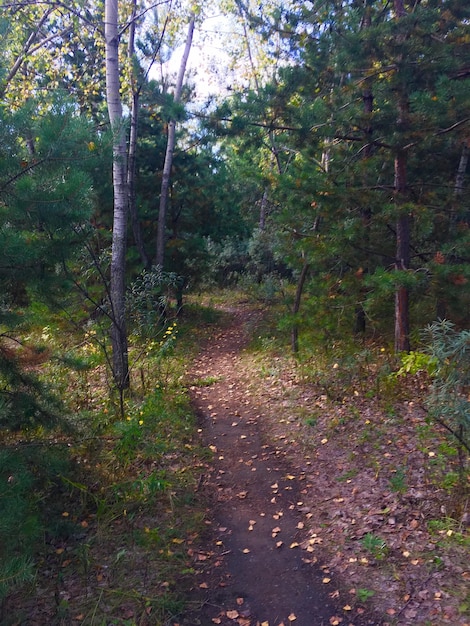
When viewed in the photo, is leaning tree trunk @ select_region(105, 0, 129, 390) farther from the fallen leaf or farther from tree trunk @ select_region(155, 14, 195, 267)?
tree trunk @ select_region(155, 14, 195, 267)

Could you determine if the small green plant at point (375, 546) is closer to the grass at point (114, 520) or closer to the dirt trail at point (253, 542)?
the dirt trail at point (253, 542)

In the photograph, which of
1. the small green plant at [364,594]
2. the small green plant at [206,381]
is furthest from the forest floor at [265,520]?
the small green plant at [206,381]

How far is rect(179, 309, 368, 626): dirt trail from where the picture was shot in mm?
A: 4273

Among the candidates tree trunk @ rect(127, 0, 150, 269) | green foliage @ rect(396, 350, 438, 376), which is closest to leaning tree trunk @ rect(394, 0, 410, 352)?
green foliage @ rect(396, 350, 438, 376)

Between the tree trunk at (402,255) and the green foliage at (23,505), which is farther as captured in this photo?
the tree trunk at (402,255)

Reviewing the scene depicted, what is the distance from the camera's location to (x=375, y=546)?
4883 millimetres

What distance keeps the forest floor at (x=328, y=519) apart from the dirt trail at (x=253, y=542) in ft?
0.04

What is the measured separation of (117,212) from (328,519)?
19.1ft

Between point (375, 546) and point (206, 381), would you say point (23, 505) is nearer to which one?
point (375, 546)

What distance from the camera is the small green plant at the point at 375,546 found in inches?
187

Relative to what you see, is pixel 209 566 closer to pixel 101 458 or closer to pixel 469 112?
pixel 101 458

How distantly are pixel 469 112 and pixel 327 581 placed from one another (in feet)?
20.8

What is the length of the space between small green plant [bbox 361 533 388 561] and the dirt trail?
1.59 feet

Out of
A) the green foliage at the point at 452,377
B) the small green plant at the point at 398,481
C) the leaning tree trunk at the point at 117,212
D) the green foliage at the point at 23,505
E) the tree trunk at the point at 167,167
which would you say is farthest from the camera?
the tree trunk at the point at 167,167
